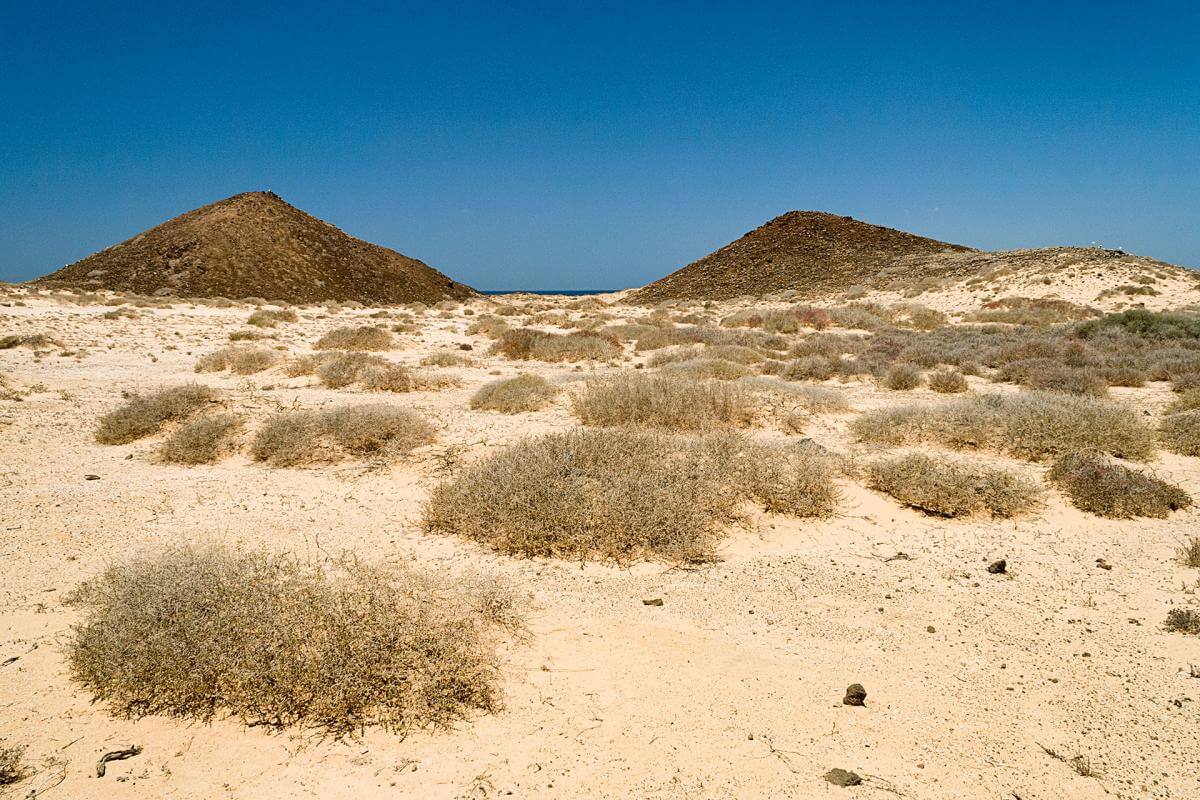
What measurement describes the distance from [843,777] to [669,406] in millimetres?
5766

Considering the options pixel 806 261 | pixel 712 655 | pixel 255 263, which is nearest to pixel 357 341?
pixel 712 655

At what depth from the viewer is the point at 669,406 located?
8.23m

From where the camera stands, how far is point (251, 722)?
297 cm

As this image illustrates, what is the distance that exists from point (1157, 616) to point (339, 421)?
300 inches

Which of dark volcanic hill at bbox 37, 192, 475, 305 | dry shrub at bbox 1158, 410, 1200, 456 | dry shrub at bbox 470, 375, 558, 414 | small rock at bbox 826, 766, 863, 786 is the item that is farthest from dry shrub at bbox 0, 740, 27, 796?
dark volcanic hill at bbox 37, 192, 475, 305

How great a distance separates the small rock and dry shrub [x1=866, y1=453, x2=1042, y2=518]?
3563mm

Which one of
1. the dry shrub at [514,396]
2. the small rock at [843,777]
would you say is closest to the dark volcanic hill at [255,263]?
the dry shrub at [514,396]

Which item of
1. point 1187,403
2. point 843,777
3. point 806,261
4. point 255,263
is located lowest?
point 843,777

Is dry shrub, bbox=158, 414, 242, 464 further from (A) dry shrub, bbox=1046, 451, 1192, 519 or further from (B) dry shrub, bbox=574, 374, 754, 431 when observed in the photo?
(A) dry shrub, bbox=1046, 451, 1192, 519

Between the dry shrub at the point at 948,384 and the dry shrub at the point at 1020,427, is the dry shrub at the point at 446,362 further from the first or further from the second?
the dry shrub at the point at 948,384

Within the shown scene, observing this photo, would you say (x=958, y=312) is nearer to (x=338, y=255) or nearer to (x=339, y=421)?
(x=339, y=421)

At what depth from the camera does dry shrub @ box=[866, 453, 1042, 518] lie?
18.3 ft

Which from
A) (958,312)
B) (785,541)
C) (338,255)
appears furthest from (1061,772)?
(338,255)

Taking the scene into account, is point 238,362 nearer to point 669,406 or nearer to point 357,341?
point 357,341
